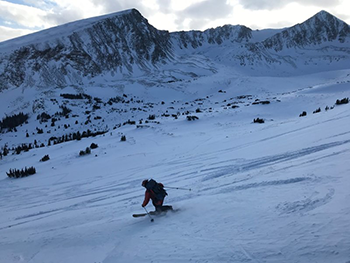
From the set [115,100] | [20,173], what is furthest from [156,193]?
[115,100]

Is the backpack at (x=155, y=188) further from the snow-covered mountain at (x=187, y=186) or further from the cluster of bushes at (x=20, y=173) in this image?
the cluster of bushes at (x=20, y=173)

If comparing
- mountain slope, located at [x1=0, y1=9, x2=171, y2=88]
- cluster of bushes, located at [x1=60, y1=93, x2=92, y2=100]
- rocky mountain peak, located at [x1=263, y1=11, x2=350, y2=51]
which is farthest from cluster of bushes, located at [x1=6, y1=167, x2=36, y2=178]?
rocky mountain peak, located at [x1=263, y1=11, x2=350, y2=51]

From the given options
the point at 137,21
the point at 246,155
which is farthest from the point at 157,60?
the point at 246,155

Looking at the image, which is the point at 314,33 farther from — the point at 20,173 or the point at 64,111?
the point at 20,173

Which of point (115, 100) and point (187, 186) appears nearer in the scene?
point (187, 186)

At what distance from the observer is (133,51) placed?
5081cm

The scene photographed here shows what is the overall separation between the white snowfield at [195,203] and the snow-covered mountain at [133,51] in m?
31.9

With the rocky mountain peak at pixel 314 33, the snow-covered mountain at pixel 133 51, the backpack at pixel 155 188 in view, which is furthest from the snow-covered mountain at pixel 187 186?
the rocky mountain peak at pixel 314 33

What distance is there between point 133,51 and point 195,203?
5077cm

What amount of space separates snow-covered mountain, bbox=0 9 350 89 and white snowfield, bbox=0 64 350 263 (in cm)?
3188

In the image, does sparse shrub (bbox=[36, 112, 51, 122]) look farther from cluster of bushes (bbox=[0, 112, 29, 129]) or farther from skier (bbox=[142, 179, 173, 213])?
skier (bbox=[142, 179, 173, 213])

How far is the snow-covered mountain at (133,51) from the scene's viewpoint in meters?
37.7

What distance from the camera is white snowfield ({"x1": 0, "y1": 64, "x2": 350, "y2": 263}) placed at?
9.30 ft

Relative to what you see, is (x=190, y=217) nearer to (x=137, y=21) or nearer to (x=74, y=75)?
(x=74, y=75)
